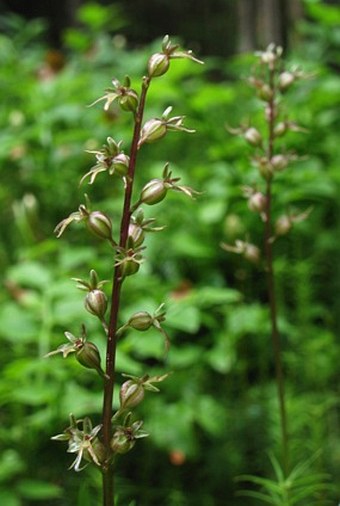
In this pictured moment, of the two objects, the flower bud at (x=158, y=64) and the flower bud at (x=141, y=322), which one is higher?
the flower bud at (x=158, y=64)

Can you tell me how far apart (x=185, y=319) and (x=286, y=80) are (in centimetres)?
60

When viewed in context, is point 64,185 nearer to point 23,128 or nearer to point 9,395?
point 23,128

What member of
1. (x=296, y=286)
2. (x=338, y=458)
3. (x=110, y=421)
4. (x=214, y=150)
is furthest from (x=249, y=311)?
(x=110, y=421)

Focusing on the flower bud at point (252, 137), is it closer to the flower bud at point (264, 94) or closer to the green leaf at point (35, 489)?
the flower bud at point (264, 94)

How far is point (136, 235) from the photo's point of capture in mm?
733

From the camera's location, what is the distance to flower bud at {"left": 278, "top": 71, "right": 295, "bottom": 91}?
1.14 metres

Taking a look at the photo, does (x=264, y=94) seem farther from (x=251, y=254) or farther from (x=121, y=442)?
(x=121, y=442)

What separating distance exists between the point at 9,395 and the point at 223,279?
85cm

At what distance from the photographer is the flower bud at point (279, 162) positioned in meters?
1.14

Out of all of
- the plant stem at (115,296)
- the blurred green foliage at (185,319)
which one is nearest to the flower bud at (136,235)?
the plant stem at (115,296)

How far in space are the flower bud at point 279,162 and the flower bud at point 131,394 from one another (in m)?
0.52

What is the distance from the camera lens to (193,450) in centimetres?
163

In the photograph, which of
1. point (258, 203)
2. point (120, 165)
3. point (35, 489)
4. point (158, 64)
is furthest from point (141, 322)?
point (35, 489)

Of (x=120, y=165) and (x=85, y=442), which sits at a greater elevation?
(x=120, y=165)
